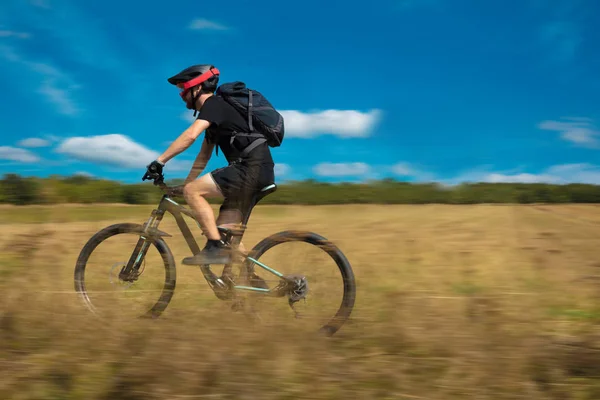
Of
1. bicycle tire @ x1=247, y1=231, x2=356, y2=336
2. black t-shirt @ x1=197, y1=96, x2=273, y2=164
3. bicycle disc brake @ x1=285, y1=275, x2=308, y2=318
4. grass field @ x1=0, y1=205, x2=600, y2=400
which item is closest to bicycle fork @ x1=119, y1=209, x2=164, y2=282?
grass field @ x1=0, y1=205, x2=600, y2=400

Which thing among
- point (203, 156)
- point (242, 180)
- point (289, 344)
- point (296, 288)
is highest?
point (203, 156)

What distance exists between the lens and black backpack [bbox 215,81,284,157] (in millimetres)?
4871

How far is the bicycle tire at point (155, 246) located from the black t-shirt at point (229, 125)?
1.10 meters

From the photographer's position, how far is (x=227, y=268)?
506 cm

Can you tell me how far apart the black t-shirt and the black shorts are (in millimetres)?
67

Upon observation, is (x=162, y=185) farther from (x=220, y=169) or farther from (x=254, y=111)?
(x=254, y=111)

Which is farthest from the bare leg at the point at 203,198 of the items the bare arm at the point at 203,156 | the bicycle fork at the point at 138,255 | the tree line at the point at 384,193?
the tree line at the point at 384,193

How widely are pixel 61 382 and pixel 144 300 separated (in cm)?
179

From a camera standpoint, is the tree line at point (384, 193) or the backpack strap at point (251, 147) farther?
the tree line at point (384, 193)

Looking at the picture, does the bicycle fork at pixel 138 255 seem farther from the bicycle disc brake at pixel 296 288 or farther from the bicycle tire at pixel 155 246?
the bicycle disc brake at pixel 296 288

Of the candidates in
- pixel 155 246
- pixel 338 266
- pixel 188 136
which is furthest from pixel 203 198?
pixel 338 266

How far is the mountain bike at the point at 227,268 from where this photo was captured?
16.1 ft

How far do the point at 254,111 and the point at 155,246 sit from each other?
1.49 m

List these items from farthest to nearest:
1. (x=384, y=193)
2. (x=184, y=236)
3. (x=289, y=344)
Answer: (x=384, y=193)
(x=184, y=236)
(x=289, y=344)
